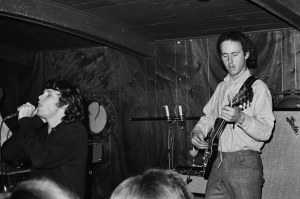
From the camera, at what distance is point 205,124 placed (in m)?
3.53

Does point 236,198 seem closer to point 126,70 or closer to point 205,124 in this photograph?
point 205,124

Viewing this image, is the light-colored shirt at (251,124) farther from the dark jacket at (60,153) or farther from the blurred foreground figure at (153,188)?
the blurred foreground figure at (153,188)

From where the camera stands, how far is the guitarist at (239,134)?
301cm

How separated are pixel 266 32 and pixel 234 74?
8.44ft

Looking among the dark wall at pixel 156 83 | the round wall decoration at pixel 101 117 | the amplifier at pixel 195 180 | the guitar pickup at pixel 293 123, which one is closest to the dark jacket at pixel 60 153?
the guitar pickup at pixel 293 123

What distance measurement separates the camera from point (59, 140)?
279 centimetres

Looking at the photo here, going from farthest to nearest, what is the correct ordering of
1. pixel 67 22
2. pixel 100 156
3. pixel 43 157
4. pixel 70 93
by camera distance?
pixel 100 156 → pixel 67 22 → pixel 70 93 → pixel 43 157

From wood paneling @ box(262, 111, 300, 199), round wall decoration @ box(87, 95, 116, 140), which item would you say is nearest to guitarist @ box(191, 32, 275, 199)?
wood paneling @ box(262, 111, 300, 199)

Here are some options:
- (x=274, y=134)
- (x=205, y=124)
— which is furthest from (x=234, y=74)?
(x=274, y=134)

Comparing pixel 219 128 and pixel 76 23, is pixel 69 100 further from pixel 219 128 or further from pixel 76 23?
pixel 76 23

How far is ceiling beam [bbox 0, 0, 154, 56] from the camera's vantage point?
4.31 meters

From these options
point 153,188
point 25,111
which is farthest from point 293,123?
point 153,188

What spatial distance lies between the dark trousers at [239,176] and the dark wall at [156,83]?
8.77ft

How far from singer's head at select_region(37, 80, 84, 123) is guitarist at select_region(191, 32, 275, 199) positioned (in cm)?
98
